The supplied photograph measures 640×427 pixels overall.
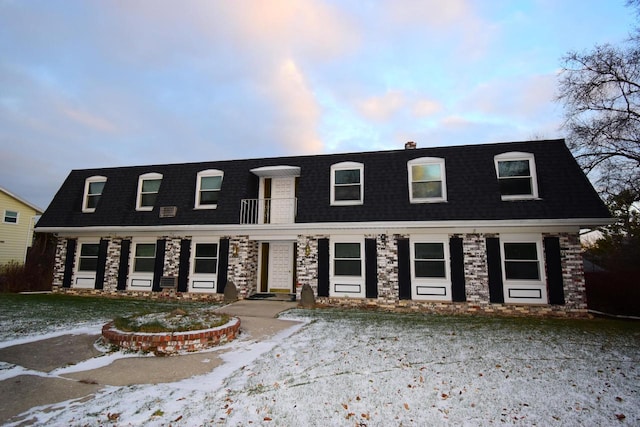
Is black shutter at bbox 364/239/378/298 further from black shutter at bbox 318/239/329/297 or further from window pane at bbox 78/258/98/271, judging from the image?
window pane at bbox 78/258/98/271

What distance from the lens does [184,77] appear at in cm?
1338

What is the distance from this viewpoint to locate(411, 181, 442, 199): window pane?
11438mm

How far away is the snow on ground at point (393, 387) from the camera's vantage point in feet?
11.9

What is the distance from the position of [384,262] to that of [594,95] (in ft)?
37.2

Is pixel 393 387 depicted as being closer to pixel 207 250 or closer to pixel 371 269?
pixel 371 269

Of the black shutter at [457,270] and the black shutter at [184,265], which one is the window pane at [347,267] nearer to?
the black shutter at [457,270]

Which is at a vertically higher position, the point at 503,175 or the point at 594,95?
the point at 594,95

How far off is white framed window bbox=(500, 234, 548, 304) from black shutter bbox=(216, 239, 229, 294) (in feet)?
32.9

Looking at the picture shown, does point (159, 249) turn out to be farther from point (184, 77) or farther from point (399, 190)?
point (399, 190)

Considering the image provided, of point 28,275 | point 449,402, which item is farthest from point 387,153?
point 28,275

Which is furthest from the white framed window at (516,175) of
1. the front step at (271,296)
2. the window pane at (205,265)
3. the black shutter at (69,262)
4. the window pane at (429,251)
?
the black shutter at (69,262)

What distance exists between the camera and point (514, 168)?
11141mm

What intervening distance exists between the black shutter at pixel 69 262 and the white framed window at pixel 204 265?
5.76 meters

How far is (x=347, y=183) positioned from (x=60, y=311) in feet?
34.4
